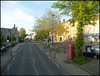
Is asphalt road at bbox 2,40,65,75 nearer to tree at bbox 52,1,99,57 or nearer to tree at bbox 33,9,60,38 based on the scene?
tree at bbox 52,1,99,57

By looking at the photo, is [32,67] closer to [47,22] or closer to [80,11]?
[80,11]

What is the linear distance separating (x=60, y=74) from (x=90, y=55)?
25.1 ft

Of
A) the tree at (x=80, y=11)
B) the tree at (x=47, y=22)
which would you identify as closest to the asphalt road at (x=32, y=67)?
the tree at (x=80, y=11)

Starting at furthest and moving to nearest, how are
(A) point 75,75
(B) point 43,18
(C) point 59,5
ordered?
(B) point 43,18 < (C) point 59,5 < (A) point 75,75

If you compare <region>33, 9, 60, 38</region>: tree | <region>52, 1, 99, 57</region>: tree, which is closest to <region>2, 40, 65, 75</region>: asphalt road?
<region>52, 1, 99, 57</region>: tree

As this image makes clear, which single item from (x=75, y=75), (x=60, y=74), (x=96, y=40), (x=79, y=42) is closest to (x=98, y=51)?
(x=79, y=42)

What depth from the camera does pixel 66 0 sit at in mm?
13555

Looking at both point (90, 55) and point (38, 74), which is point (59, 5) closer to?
point (90, 55)

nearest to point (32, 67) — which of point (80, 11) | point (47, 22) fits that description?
point (80, 11)

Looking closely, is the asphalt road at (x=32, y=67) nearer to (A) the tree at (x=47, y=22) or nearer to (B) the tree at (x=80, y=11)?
(B) the tree at (x=80, y=11)

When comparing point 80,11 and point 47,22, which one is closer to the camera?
point 80,11

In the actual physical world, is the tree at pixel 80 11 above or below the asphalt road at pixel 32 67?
above

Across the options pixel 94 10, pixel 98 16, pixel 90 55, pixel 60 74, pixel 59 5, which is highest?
pixel 59 5

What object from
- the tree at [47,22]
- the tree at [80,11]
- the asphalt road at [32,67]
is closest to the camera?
the asphalt road at [32,67]
